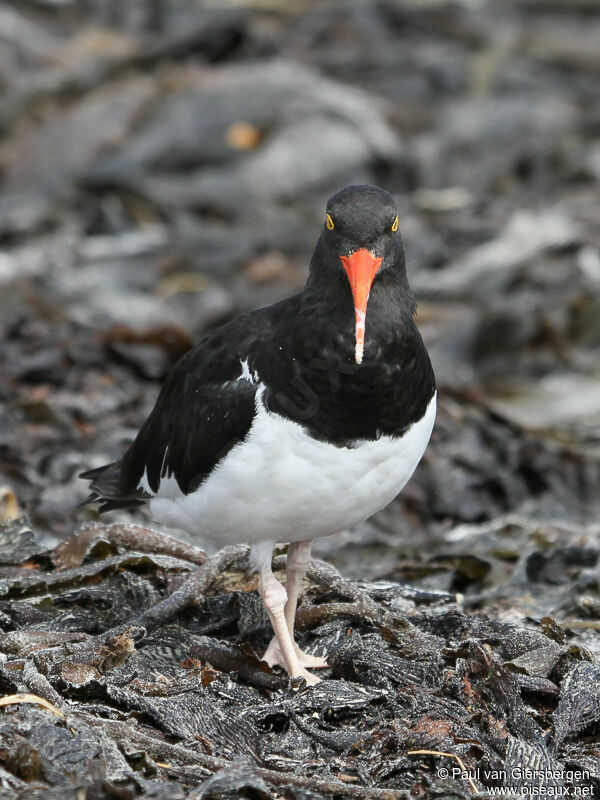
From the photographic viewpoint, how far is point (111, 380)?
7309 mm

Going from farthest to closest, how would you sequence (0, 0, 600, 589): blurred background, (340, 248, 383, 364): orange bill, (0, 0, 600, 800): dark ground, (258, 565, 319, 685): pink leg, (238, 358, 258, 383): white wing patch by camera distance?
1. (0, 0, 600, 589): blurred background
2. (258, 565, 319, 685): pink leg
3. (238, 358, 258, 383): white wing patch
4. (340, 248, 383, 364): orange bill
5. (0, 0, 600, 800): dark ground

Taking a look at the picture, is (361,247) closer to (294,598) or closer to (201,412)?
(201,412)

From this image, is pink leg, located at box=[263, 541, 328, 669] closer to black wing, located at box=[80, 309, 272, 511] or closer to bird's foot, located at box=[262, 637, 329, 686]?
bird's foot, located at box=[262, 637, 329, 686]

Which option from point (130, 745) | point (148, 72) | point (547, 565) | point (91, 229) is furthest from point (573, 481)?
point (148, 72)

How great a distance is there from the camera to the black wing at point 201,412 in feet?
13.6

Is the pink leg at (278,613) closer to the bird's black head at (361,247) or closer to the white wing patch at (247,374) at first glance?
the white wing patch at (247,374)

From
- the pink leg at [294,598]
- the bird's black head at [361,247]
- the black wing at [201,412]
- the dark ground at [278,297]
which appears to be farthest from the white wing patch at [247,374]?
the dark ground at [278,297]

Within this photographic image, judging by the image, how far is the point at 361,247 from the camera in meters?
3.94

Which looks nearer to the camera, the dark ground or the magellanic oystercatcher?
the dark ground

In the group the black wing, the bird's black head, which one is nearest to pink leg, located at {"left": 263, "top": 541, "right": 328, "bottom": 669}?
the black wing

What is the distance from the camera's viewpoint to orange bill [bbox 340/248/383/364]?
12.7 feet

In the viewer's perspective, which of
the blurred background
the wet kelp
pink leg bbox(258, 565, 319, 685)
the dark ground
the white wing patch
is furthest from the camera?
the blurred background

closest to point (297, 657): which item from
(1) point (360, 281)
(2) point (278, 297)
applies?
(1) point (360, 281)

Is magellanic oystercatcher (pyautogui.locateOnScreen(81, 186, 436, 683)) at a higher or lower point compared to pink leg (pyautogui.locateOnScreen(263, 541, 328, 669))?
higher
